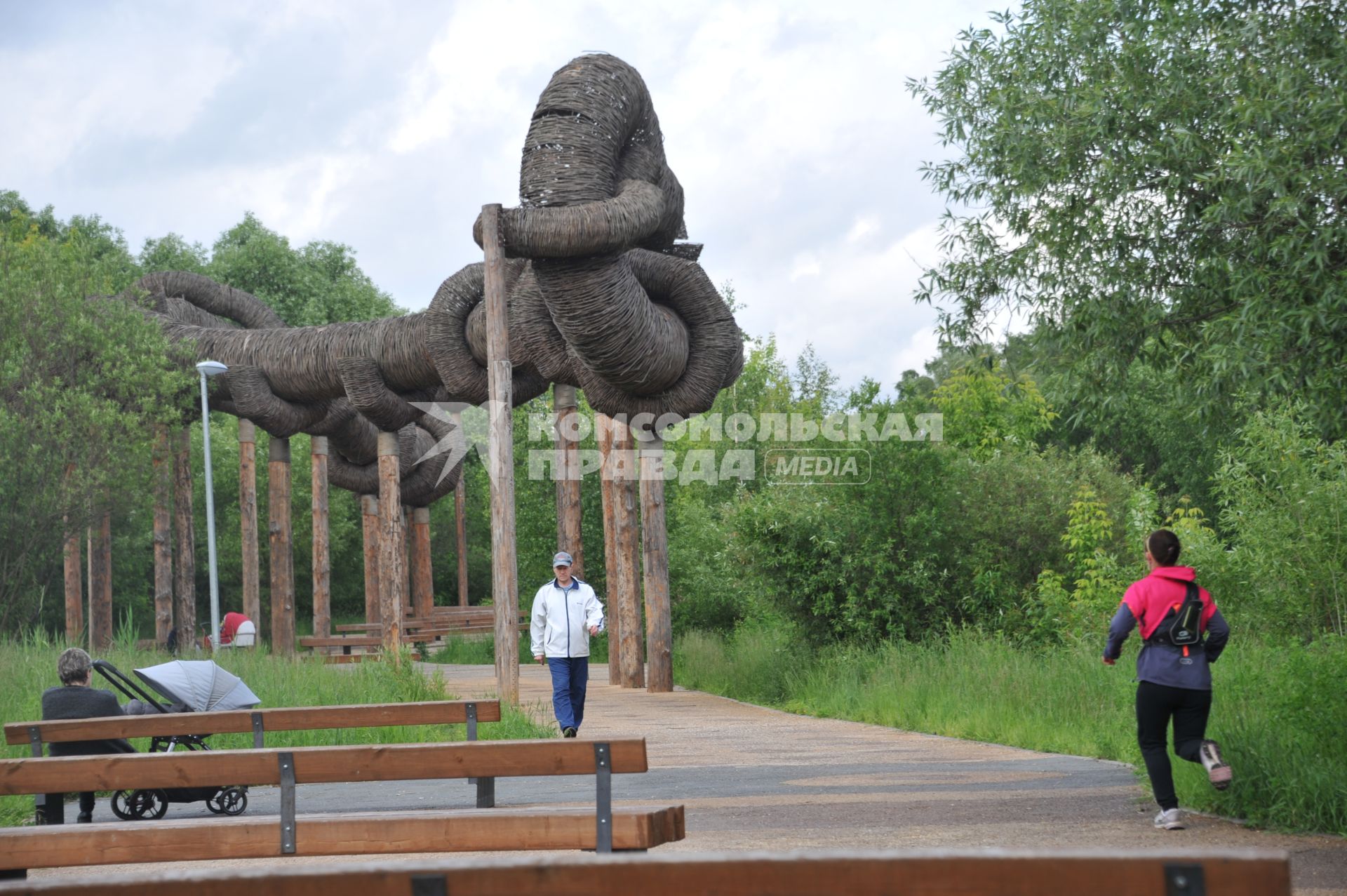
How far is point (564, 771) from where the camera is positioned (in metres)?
5.65

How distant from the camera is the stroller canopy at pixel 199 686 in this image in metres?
9.91

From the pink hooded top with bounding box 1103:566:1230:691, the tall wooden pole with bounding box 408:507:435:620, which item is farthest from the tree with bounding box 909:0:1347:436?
the tall wooden pole with bounding box 408:507:435:620

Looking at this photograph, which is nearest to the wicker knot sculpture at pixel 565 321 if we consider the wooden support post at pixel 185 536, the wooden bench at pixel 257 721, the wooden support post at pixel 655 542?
the wooden support post at pixel 655 542

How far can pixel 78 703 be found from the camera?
29.6 feet

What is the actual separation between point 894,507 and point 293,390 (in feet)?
32.0

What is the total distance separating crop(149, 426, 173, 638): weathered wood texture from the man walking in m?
12.7

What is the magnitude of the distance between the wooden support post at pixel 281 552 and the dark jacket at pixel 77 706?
45.1 ft

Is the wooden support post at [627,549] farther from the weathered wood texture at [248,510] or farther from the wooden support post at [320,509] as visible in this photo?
the wooden support post at [320,509]

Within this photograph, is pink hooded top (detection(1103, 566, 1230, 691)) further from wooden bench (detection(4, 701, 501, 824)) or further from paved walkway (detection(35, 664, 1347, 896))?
wooden bench (detection(4, 701, 501, 824))

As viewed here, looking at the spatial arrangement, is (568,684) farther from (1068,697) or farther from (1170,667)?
(1170,667)

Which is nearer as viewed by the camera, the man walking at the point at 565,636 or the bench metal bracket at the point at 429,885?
the bench metal bracket at the point at 429,885

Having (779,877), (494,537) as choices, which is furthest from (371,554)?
(779,877)

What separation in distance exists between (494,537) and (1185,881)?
11640mm

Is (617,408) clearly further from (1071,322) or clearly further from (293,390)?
(1071,322)
